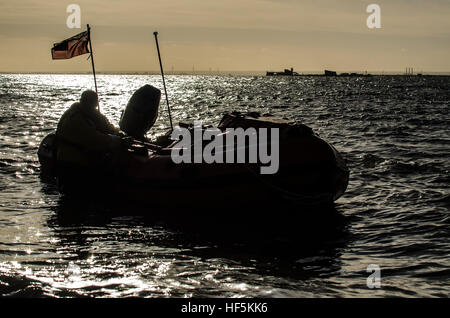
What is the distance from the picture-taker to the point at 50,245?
734 centimetres

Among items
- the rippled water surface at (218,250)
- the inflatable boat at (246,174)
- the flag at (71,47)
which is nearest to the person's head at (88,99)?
the inflatable boat at (246,174)

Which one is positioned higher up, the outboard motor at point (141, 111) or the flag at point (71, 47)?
the flag at point (71, 47)

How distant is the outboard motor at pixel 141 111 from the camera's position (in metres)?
11.0

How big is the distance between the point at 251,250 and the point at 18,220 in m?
3.90

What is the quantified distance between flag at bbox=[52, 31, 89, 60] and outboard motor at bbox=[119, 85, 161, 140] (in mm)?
2166

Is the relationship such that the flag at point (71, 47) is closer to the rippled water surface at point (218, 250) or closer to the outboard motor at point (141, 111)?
the outboard motor at point (141, 111)

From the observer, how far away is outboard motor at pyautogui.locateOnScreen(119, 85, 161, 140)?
433 inches

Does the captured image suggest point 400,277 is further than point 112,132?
No

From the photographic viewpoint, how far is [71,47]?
12234 millimetres

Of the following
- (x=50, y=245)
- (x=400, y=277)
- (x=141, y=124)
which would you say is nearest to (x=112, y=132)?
(x=141, y=124)

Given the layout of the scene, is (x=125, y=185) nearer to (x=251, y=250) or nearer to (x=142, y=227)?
(x=142, y=227)

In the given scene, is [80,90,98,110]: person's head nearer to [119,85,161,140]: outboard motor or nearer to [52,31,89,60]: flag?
[119,85,161,140]: outboard motor

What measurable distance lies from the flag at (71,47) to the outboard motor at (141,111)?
85.3 inches

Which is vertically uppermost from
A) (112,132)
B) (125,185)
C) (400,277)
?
(112,132)
